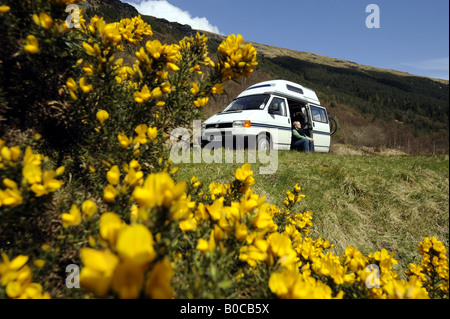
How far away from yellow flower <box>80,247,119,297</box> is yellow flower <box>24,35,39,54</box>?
2.54 feet

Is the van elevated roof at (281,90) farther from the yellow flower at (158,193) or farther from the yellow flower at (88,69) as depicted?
the yellow flower at (158,193)

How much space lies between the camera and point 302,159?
4555 millimetres

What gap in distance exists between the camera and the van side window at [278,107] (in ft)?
18.4

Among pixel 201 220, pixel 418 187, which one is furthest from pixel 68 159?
pixel 418 187

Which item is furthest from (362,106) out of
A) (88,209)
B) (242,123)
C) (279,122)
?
(88,209)

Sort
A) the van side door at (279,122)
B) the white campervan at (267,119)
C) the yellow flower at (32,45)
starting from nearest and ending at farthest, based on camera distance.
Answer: the yellow flower at (32,45), the white campervan at (267,119), the van side door at (279,122)

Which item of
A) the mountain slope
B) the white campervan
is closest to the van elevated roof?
the white campervan

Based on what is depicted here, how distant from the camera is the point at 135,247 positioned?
0.35 m

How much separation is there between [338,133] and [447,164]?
34.8 feet

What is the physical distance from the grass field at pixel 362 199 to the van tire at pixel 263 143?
0.92m

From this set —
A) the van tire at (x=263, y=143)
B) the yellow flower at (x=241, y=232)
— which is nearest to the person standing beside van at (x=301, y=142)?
the van tire at (x=263, y=143)

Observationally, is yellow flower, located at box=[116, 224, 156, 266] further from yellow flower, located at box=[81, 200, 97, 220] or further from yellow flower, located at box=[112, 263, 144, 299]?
yellow flower, located at box=[81, 200, 97, 220]

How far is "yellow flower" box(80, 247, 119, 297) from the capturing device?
0.35m
